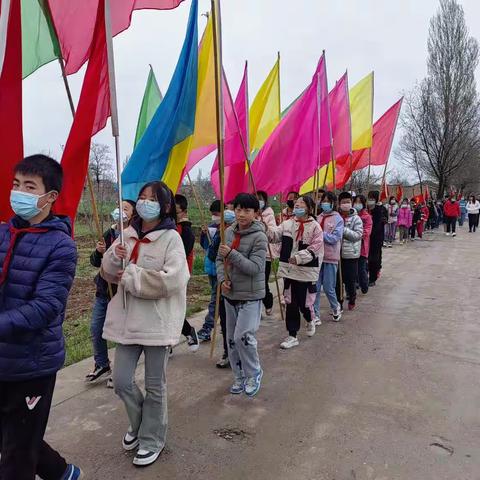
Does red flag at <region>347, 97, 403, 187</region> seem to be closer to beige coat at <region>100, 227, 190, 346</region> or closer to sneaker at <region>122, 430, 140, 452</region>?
beige coat at <region>100, 227, 190, 346</region>

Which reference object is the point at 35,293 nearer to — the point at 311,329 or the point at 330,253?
the point at 311,329

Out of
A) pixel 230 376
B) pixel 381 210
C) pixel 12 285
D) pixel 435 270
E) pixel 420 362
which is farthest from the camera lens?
pixel 435 270

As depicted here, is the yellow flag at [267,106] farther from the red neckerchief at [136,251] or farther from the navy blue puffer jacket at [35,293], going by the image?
the navy blue puffer jacket at [35,293]

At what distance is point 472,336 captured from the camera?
18.2 ft

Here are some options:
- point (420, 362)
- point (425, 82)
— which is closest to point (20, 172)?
point (420, 362)

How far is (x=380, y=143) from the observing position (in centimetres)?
891

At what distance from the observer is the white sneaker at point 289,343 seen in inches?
202

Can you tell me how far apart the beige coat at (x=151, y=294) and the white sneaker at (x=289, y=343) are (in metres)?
2.42

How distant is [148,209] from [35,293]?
97 centimetres

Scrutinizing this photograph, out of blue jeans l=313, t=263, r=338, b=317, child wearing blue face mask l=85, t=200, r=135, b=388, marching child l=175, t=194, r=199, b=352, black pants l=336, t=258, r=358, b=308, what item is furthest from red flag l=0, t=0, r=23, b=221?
black pants l=336, t=258, r=358, b=308

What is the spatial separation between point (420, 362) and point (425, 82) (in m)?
29.0

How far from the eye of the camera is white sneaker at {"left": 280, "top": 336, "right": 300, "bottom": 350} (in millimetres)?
5133

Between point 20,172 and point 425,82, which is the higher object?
point 425,82

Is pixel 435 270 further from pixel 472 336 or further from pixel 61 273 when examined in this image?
pixel 61 273
